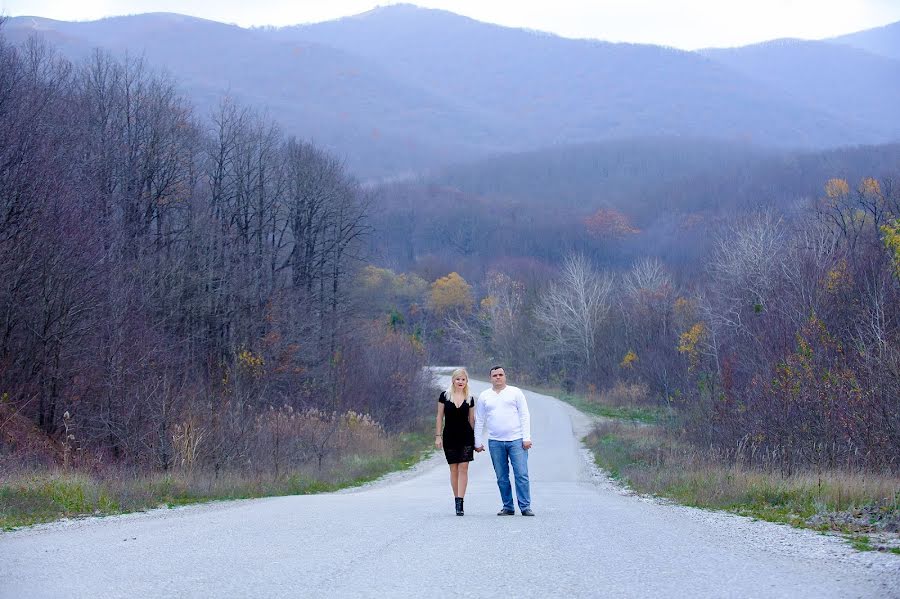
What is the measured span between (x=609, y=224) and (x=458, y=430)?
116716mm

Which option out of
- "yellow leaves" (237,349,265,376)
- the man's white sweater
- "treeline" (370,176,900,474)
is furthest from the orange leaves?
the man's white sweater

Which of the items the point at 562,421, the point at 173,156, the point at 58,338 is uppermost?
the point at 173,156

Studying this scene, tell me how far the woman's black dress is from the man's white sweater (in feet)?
0.39

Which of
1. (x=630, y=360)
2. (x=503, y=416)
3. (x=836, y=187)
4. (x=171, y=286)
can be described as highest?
(x=836, y=187)

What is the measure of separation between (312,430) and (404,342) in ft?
82.8

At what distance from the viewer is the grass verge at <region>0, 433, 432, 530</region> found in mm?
12266

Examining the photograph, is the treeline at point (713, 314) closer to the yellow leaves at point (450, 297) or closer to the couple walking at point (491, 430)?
the yellow leaves at point (450, 297)

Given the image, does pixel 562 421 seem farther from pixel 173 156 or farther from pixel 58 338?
pixel 58 338

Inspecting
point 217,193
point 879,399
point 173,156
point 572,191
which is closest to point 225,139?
point 217,193

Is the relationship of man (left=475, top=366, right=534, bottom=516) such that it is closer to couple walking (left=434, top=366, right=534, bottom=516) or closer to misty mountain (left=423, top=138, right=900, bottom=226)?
couple walking (left=434, top=366, right=534, bottom=516)

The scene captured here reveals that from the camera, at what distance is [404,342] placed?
51281 mm

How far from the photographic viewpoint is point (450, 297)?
10738cm

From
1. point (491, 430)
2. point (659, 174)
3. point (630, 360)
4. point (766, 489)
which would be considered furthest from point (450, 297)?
point (491, 430)

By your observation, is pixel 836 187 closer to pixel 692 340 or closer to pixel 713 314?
pixel 713 314
